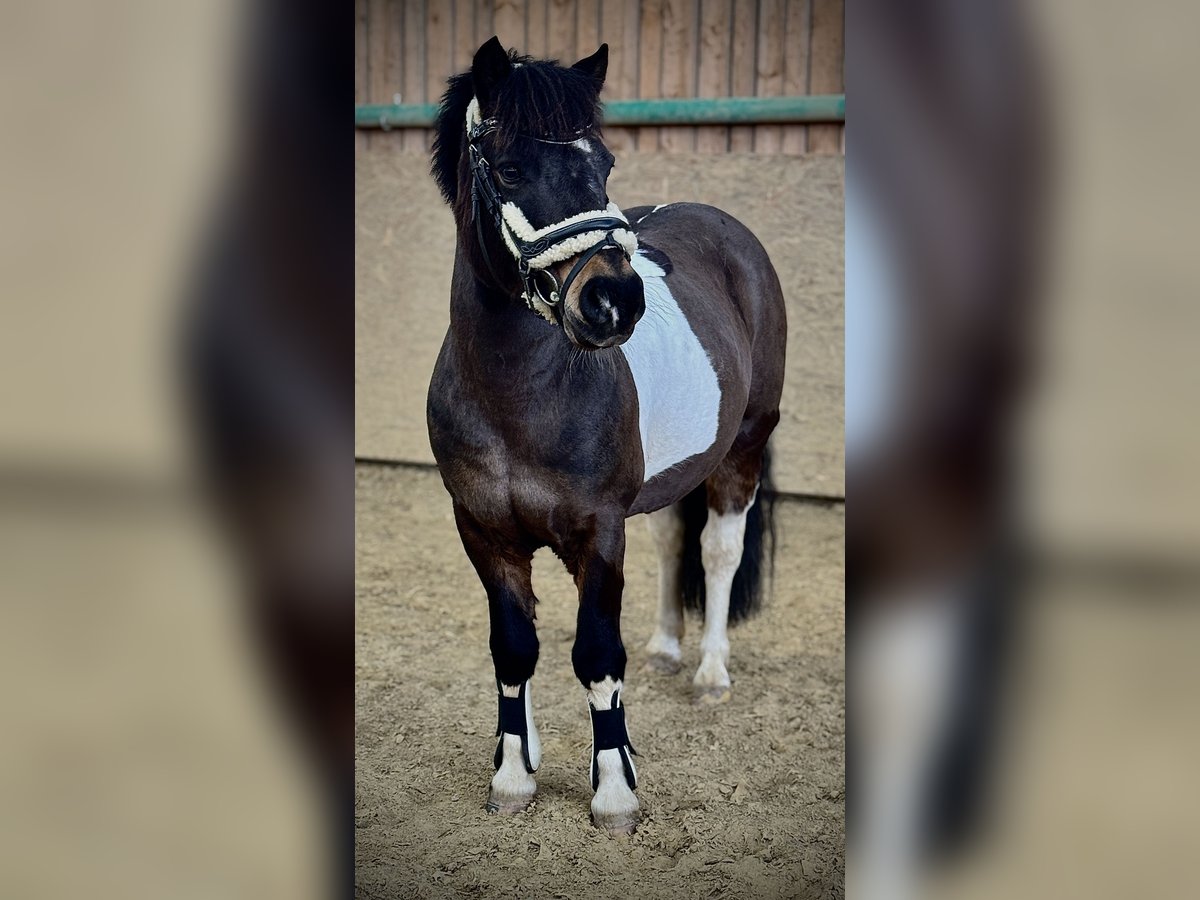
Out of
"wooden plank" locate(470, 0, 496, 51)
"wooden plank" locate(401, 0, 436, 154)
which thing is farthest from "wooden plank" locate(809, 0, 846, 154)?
"wooden plank" locate(401, 0, 436, 154)

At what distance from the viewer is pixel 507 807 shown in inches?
79.0

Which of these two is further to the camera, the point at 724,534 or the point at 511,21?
the point at 511,21

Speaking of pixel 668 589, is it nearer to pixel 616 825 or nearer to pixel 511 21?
A: pixel 616 825

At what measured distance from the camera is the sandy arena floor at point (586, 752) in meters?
1.78

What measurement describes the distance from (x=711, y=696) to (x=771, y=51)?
91.7 inches

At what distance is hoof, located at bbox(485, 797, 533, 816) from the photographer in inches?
78.9

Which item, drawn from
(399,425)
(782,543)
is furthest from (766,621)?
(399,425)

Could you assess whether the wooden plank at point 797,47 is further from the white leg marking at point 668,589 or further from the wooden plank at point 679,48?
the white leg marking at point 668,589

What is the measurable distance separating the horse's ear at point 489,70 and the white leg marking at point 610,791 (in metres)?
1.06
